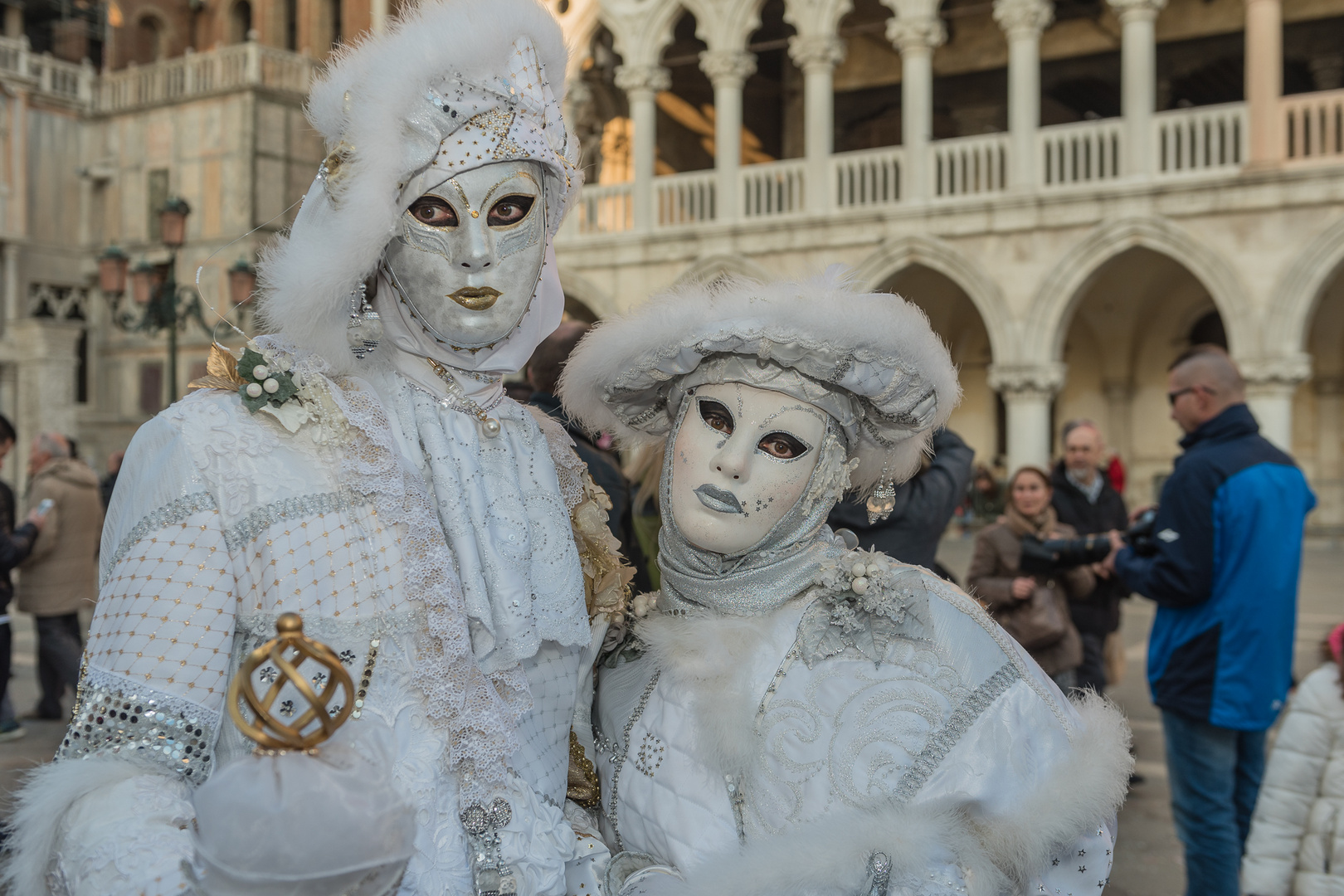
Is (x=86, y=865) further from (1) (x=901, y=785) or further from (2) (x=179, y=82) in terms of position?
(2) (x=179, y=82)

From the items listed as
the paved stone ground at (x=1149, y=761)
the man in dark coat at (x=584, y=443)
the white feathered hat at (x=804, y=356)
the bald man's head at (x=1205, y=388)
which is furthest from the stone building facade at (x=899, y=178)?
the white feathered hat at (x=804, y=356)

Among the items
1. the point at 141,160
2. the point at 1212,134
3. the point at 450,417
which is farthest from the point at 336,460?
the point at 141,160

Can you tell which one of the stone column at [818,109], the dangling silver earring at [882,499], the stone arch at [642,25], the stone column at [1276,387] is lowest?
the dangling silver earring at [882,499]

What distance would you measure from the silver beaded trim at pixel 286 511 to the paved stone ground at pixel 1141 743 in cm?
40

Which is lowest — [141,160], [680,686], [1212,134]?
[680,686]

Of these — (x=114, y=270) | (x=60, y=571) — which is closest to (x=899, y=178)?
(x=114, y=270)

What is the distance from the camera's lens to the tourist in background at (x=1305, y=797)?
116 inches

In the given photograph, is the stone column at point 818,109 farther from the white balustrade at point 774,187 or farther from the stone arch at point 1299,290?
the stone arch at point 1299,290

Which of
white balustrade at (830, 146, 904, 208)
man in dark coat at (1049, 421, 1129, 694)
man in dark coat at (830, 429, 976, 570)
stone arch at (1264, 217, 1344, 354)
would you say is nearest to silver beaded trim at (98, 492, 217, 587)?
man in dark coat at (830, 429, 976, 570)

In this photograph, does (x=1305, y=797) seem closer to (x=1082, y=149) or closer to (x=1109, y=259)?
(x=1109, y=259)

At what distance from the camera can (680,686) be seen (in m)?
→ 1.77

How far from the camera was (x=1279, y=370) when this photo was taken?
38.9 ft

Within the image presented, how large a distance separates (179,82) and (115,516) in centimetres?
2091

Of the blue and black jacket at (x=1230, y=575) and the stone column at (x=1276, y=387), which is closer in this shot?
the blue and black jacket at (x=1230, y=575)
